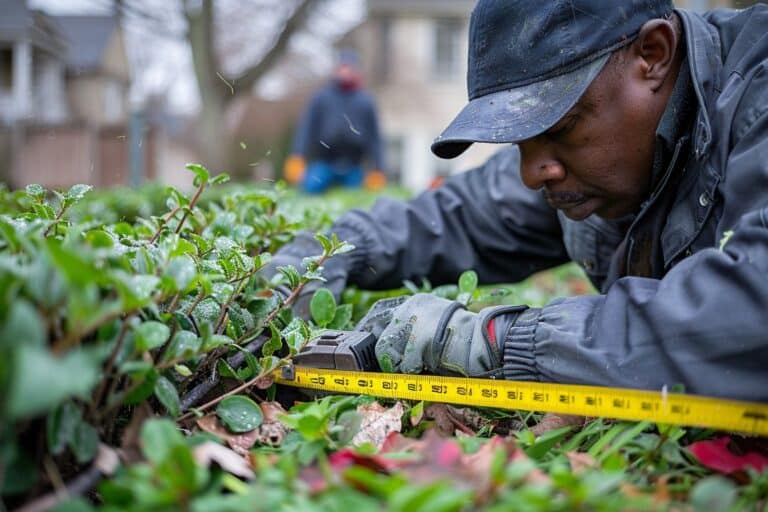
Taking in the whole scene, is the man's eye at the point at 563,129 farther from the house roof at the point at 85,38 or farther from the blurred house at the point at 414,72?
the house roof at the point at 85,38

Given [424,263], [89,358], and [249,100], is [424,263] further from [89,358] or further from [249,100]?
[249,100]

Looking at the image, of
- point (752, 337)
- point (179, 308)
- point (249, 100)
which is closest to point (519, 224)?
point (752, 337)

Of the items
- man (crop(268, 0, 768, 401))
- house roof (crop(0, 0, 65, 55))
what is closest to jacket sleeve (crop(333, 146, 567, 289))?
man (crop(268, 0, 768, 401))

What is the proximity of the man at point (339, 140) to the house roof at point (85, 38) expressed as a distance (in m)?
19.5

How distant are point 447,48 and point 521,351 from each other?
30530 millimetres

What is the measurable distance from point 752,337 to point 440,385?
73cm

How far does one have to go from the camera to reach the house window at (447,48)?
30672 mm

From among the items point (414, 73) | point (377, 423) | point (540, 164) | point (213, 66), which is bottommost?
point (377, 423)

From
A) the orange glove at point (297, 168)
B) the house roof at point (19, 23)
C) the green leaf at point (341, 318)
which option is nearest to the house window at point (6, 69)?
the house roof at point (19, 23)

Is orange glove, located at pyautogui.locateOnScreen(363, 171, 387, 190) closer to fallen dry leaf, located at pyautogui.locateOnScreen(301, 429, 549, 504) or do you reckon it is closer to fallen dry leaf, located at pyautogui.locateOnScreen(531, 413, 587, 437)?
fallen dry leaf, located at pyautogui.locateOnScreen(531, 413, 587, 437)

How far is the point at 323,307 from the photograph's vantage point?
84.0 inches

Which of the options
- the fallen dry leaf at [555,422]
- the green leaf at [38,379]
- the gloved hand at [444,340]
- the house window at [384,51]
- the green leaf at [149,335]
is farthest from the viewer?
the house window at [384,51]

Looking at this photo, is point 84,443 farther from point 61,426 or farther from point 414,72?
point 414,72

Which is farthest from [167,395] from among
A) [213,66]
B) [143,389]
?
[213,66]
